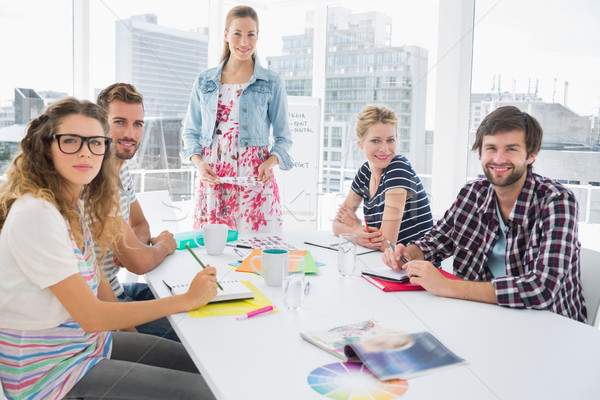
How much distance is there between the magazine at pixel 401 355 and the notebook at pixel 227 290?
0.41 meters

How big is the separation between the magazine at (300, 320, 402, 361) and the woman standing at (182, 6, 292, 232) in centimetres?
150

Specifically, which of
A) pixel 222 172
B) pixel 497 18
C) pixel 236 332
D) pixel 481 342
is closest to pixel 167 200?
pixel 222 172

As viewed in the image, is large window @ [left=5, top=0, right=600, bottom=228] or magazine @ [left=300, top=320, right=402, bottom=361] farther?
large window @ [left=5, top=0, right=600, bottom=228]

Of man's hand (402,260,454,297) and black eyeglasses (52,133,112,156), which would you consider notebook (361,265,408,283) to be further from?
black eyeglasses (52,133,112,156)

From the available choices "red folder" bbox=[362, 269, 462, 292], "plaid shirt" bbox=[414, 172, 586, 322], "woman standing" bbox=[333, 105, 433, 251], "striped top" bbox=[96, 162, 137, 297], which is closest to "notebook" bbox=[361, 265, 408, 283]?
"red folder" bbox=[362, 269, 462, 292]

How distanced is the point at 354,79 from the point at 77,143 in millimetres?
3811

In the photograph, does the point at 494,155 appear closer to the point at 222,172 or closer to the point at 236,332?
the point at 236,332

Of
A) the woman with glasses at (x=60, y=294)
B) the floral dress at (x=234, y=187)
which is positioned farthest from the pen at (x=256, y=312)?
the floral dress at (x=234, y=187)

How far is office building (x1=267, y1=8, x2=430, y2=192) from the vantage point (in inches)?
166

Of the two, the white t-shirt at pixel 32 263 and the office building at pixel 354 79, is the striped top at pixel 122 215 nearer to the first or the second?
the white t-shirt at pixel 32 263

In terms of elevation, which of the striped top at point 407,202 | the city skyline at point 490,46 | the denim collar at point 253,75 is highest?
the city skyline at point 490,46

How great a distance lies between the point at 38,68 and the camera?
3.22 metres

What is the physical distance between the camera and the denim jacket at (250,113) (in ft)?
8.63

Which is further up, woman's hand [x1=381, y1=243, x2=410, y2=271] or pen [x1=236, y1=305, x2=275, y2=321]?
woman's hand [x1=381, y1=243, x2=410, y2=271]
